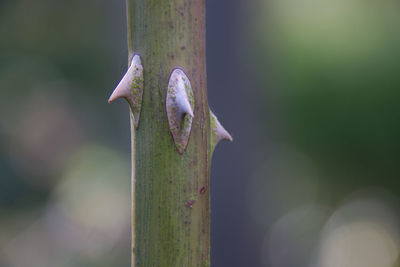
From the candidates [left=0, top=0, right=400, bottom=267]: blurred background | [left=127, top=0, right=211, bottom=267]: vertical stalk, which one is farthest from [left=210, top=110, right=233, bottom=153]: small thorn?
[left=0, top=0, right=400, bottom=267]: blurred background

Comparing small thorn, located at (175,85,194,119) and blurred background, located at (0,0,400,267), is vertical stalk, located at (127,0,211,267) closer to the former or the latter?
small thorn, located at (175,85,194,119)

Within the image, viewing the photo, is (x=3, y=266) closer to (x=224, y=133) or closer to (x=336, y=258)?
(x=336, y=258)

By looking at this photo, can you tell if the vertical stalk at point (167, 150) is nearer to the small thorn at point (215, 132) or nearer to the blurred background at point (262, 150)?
the small thorn at point (215, 132)

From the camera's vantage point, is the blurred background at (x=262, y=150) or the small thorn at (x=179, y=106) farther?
the blurred background at (x=262, y=150)

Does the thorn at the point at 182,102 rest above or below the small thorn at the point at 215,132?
above

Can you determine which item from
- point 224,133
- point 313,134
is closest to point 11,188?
point 313,134

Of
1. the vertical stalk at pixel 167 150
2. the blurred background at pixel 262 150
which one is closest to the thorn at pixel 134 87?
the vertical stalk at pixel 167 150
